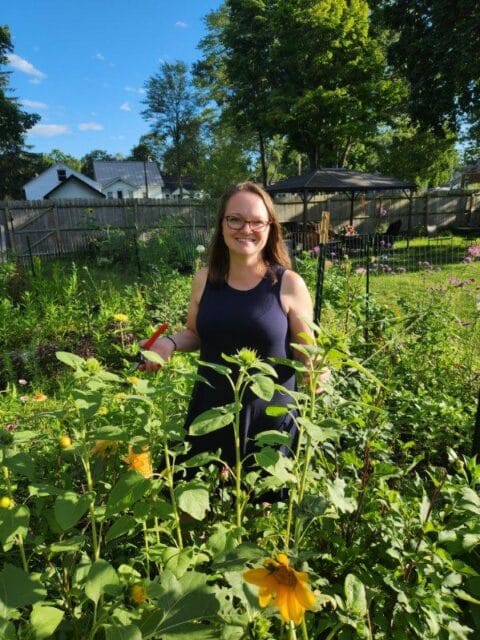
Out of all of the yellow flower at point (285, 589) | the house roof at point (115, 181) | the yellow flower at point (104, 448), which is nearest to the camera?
the yellow flower at point (285, 589)

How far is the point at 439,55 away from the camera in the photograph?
12531 millimetres

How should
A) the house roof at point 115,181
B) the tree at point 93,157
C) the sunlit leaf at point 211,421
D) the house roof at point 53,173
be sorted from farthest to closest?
the tree at point 93,157
the house roof at point 115,181
the house roof at point 53,173
the sunlit leaf at point 211,421

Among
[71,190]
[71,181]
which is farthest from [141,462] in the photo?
[71,190]

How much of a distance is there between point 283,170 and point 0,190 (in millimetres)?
24838

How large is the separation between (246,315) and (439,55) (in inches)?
573

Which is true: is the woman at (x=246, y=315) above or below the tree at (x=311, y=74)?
below

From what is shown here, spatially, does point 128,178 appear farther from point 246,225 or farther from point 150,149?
point 246,225

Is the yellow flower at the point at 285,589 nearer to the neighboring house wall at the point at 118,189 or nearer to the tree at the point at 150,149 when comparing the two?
the neighboring house wall at the point at 118,189

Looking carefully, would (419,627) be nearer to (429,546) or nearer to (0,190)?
(429,546)

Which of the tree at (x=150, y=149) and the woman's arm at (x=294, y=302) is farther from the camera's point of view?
the tree at (x=150, y=149)

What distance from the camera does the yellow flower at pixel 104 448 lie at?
106cm

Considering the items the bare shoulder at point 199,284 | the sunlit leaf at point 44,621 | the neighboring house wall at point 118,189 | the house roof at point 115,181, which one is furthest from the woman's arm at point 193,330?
the house roof at point 115,181

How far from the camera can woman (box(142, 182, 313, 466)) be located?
1.58 metres

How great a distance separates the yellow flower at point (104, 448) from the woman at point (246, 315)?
458 millimetres
